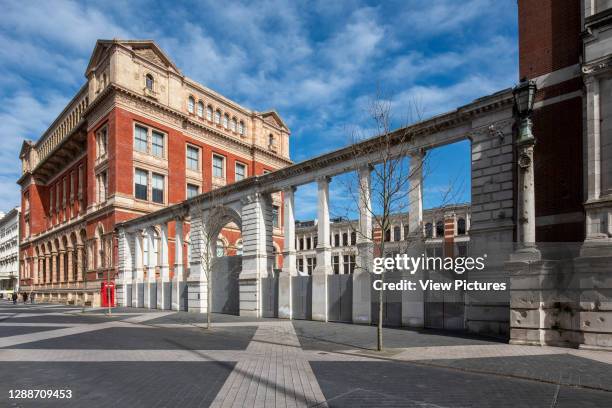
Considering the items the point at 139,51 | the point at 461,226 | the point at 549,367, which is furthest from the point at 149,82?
the point at 549,367

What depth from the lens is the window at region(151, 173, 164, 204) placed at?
42938 millimetres

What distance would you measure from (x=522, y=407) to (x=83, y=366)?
9273 mm

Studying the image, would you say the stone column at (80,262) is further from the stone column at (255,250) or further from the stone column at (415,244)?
the stone column at (415,244)

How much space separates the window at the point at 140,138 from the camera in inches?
1639

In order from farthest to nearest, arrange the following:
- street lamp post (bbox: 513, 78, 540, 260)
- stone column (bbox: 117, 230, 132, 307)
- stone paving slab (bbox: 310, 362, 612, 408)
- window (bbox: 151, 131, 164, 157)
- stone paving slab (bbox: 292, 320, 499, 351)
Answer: window (bbox: 151, 131, 164, 157) < stone column (bbox: 117, 230, 132, 307) < stone paving slab (bbox: 292, 320, 499, 351) < street lamp post (bbox: 513, 78, 540, 260) < stone paving slab (bbox: 310, 362, 612, 408)

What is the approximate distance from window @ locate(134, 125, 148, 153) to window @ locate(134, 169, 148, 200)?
7.29 ft

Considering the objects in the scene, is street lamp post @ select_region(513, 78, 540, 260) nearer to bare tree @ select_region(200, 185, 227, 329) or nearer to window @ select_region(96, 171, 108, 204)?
bare tree @ select_region(200, 185, 227, 329)

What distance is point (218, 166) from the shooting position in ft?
168

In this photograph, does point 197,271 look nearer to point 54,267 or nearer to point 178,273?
point 178,273

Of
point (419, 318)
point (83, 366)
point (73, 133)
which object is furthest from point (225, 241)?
point (83, 366)

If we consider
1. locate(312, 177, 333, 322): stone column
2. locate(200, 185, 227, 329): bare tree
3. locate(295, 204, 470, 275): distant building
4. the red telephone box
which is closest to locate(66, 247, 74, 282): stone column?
the red telephone box

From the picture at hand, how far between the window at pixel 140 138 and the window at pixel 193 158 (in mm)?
5782

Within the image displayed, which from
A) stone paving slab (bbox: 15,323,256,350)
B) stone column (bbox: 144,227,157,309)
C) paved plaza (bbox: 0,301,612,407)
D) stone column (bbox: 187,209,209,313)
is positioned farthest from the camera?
stone column (bbox: 144,227,157,309)

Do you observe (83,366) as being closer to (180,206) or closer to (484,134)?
(484,134)
